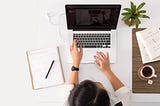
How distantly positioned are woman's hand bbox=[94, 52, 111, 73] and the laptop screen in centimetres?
14

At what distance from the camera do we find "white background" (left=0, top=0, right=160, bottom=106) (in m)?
1.46

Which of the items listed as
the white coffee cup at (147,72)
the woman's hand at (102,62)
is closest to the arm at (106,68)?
the woman's hand at (102,62)

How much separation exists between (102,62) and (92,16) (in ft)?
0.71

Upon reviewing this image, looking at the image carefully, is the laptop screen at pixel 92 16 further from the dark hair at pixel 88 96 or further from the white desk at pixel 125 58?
the dark hair at pixel 88 96

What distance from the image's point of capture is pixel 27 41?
1.49 m

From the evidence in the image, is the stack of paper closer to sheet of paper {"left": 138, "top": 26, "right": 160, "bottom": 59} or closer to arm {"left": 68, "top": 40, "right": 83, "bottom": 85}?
sheet of paper {"left": 138, "top": 26, "right": 160, "bottom": 59}

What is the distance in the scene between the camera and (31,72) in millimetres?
1459

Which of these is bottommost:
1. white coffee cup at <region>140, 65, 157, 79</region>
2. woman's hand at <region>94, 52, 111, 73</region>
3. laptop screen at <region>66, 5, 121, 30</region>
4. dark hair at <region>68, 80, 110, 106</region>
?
dark hair at <region>68, 80, 110, 106</region>

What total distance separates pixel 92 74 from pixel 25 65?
33 cm

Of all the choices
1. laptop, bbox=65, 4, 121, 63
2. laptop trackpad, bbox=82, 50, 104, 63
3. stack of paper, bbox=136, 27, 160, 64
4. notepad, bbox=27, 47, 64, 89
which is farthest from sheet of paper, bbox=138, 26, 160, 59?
notepad, bbox=27, 47, 64, 89

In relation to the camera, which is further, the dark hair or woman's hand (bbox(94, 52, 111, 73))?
woman's hand (bbox(94, 52, 111, 73))

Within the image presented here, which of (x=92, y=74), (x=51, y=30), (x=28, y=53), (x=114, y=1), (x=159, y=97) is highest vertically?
(x=114, y=1)

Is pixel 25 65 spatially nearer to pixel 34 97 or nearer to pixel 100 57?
pixel 34 97

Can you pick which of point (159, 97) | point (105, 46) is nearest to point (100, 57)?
point (105, 46)
